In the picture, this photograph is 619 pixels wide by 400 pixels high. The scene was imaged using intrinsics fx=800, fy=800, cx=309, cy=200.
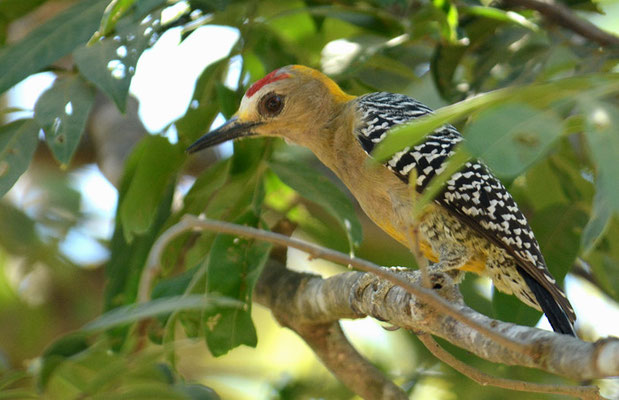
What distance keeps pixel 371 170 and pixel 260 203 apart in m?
0.59

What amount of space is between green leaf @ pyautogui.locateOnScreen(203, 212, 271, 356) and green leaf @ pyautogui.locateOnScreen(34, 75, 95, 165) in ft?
2.50

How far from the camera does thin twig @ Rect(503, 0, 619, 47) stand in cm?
421

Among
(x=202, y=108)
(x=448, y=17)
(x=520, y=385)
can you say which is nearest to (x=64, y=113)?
(x=202, y=108)

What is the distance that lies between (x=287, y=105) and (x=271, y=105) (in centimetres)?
13

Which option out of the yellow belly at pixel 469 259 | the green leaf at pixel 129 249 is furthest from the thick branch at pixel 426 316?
the green leaf at pixel 129 249

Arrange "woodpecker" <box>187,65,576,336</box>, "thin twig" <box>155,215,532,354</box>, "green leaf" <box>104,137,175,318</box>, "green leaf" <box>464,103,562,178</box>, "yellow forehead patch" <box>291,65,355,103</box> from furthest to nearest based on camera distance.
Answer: "yellow forehead patch" <box>291,65,355,103</box> → "green leaf" <box>104,137,175,318</box> → "woodpecker" <box>187,65,576,336</box> → "thin twig" <box>155,215,532,354</box> → "green leaf" <box>464,103,562,178</box>

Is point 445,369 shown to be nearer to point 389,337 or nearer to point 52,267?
point 389,337

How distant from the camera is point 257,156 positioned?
404 cm

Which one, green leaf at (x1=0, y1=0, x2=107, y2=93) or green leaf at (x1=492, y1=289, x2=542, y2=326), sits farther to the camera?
green leaf at (x1=492, y1=289, x2=542, y2=326)

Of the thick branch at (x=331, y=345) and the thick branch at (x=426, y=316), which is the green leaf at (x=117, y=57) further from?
the thick branch at (x=331, y=345)

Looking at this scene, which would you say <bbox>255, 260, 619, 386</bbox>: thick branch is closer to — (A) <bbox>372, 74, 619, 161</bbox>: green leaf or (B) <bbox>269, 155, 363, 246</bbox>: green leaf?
(B) <bbox>269, 155, 363, 246</bbox>: green leaf

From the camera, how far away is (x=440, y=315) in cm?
276

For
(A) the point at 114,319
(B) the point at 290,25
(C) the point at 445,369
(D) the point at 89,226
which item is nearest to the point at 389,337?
(C) the point at 445,369

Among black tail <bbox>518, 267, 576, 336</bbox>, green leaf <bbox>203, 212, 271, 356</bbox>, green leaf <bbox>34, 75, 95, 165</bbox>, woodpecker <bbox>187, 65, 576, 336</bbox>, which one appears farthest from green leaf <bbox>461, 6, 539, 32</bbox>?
green leaf <bbox>34, 75, 95, 165</bbox>
